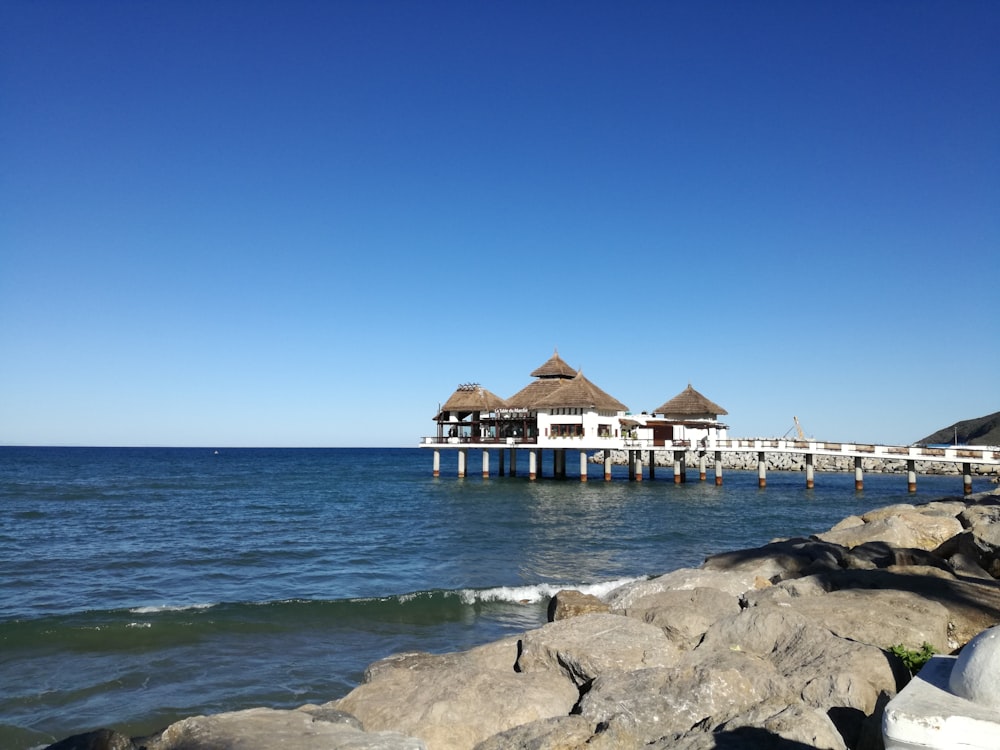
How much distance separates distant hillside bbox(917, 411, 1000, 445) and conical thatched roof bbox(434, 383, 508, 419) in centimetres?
6284

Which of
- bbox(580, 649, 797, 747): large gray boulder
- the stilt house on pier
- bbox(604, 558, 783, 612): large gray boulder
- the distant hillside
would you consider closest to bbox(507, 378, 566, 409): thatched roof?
the stilt house on pier

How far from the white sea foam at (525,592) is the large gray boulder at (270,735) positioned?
28.0ft

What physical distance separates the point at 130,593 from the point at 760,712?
14.7m

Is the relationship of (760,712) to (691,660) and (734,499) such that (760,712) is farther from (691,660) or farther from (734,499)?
(734,499)

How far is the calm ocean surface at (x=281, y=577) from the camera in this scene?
10.2m

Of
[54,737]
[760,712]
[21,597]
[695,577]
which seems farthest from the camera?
[21,597]

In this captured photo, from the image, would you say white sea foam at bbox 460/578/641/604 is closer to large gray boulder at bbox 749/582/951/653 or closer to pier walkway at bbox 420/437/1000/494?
large gray boulder at bbox 749/582/951/653

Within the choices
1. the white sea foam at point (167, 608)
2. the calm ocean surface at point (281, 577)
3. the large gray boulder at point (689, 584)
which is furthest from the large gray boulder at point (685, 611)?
the white sea foam at point (167, 608)

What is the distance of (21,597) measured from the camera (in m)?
15.7

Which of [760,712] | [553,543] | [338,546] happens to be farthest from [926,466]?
[760,712]

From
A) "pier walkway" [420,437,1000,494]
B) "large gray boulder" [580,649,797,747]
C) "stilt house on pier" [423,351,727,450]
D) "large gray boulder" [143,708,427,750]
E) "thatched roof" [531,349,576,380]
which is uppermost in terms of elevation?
"thatched roof" [531,349,576,380]

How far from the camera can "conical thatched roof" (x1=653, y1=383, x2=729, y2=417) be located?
49.4 metres

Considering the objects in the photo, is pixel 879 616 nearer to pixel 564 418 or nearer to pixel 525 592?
pixel 525 592

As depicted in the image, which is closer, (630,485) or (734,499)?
(734,499)
